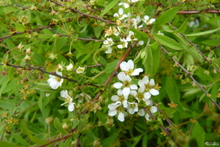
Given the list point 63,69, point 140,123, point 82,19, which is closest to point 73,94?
point 63,69

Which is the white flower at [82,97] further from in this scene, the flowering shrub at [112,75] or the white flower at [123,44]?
the white flower at [123,44]

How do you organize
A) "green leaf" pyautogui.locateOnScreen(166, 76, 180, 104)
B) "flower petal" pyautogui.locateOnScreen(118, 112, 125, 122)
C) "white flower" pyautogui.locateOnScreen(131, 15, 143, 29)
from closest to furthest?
1. "flower petal" pyautogui.locateOnScreen(118, 112, 125, 122)
2. "white flower" pyautogui.locateOnScreen(131, 15, 143, 29)
3. "green leaf" pyautogui.locateOnScreen(166, 76, 180, 104)

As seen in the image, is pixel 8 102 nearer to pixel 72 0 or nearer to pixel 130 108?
pixel 72 0

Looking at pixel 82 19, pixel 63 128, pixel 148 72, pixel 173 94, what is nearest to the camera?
pixel 63 128

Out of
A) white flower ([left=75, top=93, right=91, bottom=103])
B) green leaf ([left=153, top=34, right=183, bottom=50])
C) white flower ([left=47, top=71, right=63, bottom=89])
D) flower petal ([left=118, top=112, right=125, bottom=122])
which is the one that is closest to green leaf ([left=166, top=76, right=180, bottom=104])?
green leaf ([left=153, top=34, right=183, bottom=50])

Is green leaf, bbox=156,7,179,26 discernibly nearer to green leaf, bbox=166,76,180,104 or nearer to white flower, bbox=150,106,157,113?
green leaf, bbox=166,76,180,104

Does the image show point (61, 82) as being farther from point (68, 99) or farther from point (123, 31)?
point (123, 31)

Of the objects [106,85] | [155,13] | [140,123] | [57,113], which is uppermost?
[155,13]
